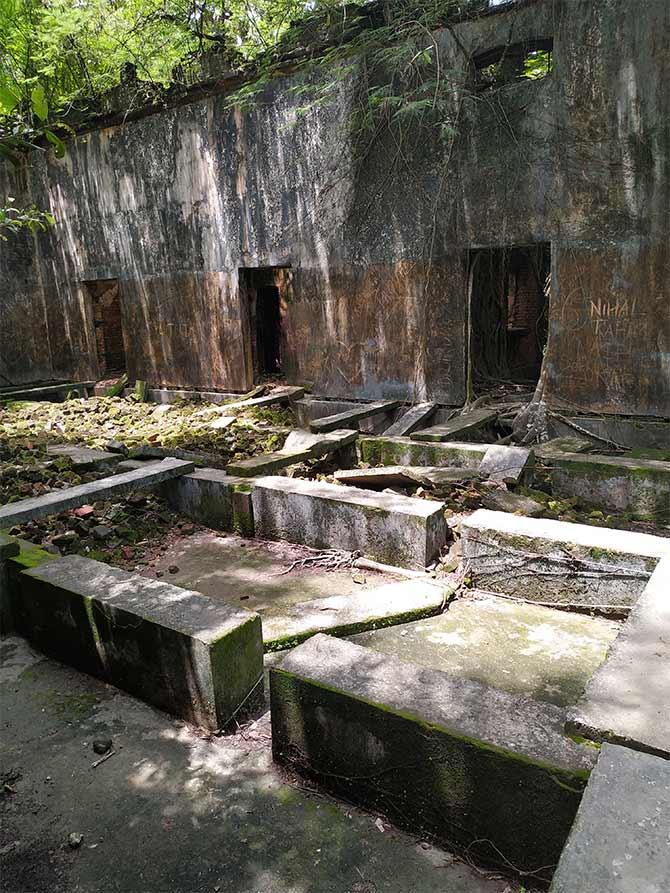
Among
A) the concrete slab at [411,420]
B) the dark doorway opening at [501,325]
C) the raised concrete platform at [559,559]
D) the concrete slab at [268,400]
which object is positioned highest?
the dark doorway opening at [501,325]

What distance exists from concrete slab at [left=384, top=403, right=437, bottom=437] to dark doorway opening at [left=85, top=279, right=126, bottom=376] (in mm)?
7694

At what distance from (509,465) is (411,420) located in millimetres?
2344

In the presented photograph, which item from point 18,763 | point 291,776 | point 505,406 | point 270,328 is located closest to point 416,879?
point 291,776

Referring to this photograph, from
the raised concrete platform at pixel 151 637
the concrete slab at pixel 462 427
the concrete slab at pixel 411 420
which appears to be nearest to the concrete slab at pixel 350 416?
the concrete slab at pixel 411 420

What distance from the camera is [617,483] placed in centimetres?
586

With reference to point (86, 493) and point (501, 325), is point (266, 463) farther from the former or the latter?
point (501, 325)

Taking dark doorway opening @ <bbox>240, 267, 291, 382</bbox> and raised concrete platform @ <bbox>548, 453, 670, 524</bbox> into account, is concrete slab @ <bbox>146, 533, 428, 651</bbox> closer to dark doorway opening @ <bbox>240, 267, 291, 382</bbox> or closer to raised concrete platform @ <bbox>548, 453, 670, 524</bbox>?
A: raised concrete platform @ <bbox>548, 453, 670, 524</bbox>

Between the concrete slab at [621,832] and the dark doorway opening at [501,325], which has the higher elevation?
the dark doorway opening at [501,325]

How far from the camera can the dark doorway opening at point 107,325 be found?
13261mm

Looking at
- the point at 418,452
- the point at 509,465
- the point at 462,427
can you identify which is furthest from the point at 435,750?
the point at 462,427

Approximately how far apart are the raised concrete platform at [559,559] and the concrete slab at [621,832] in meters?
2.23

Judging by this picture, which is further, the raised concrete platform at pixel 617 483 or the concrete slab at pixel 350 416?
the concrete slab at pixel 350 416

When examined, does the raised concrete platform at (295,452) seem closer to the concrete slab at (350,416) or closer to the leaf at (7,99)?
the concrete slab at (350,416)

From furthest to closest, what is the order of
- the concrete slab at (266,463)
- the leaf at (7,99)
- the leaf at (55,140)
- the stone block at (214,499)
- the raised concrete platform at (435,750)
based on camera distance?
the concrete slab at (266,463) < the stone block at (214,499) < the raised concrete platform at (435,750) < the leaf at (55,140) < the leaf at (7,99)
